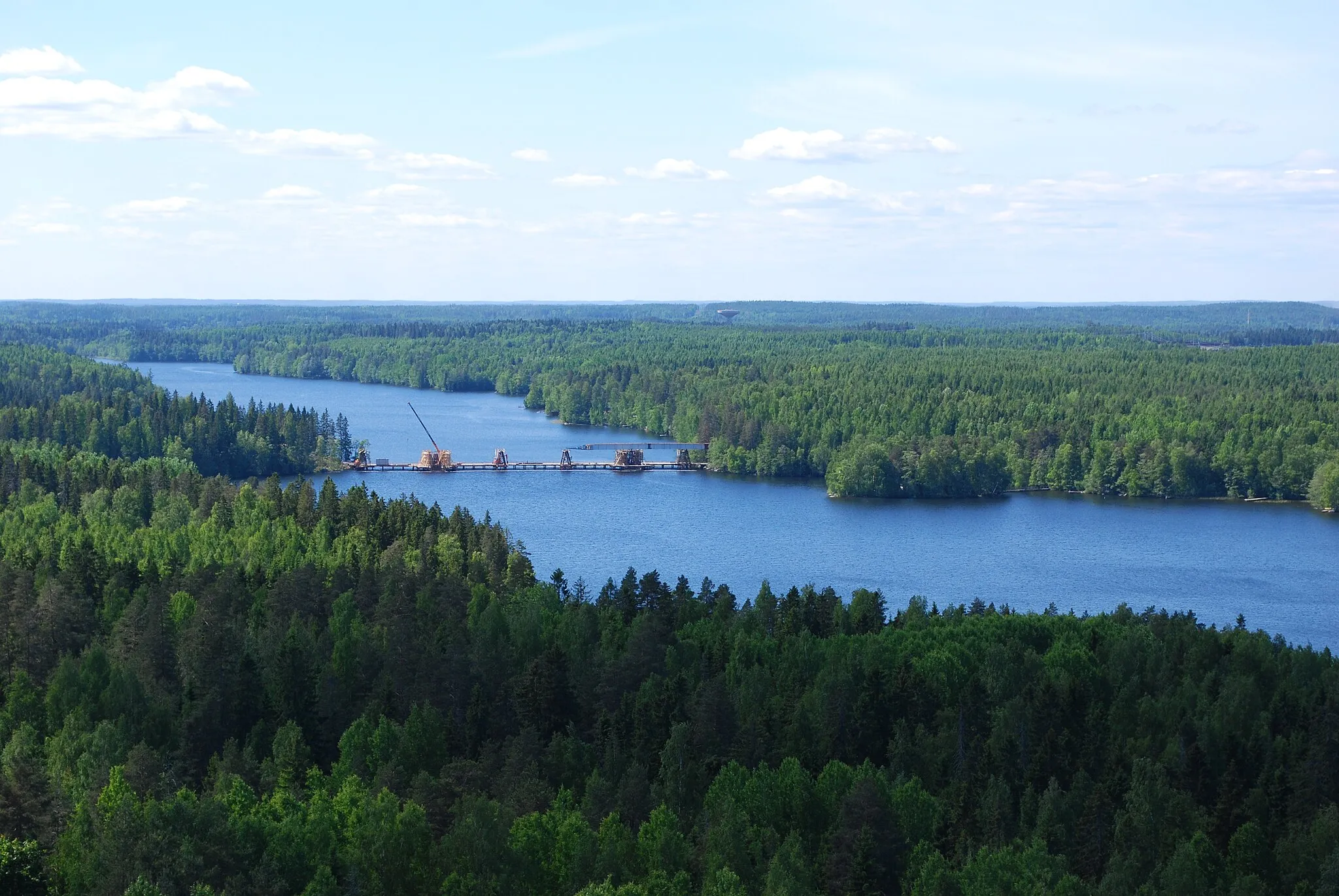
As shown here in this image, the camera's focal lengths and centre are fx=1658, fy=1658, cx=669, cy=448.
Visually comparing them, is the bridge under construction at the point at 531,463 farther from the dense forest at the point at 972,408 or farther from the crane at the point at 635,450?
the dense forest at the point at 972,408

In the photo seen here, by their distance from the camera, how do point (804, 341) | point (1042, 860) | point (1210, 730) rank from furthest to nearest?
Result: 1. point (804, 341)
2. point (1210, 730)
3. point (1042, 860)

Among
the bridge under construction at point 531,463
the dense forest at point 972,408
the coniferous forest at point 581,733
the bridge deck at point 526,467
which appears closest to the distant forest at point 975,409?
the dense forest at point 972,408

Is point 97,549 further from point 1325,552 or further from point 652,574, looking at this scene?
point 1325,552

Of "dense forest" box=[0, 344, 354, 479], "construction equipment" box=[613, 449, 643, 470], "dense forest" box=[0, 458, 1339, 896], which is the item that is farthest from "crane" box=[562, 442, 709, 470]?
"dense forest" box=[0, 458, 1339, 896]

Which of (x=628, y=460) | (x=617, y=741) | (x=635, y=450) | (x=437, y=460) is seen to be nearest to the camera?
(x=617, y=741)

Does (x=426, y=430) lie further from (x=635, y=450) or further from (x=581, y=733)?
(x=581, y=733)

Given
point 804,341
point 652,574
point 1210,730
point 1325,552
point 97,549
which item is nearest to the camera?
point 1210,730

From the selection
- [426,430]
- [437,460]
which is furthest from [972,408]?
[426,430]

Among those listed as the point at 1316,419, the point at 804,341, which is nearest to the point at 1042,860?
the point at 1316,419
